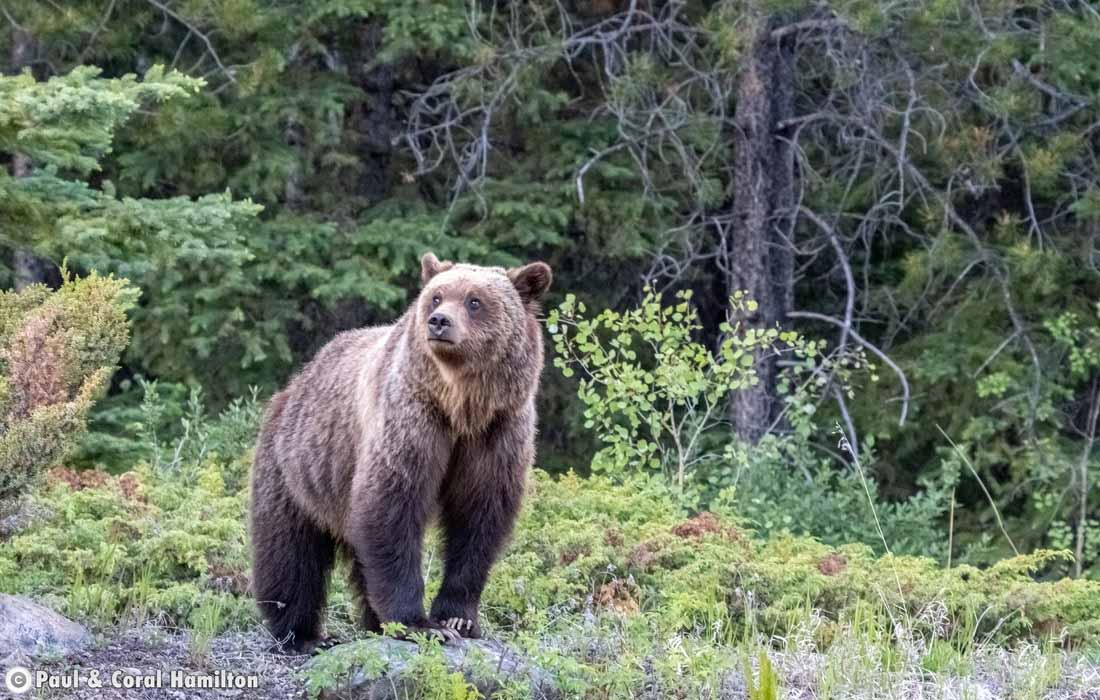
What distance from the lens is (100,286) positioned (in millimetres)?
6305

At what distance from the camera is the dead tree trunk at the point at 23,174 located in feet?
38.0

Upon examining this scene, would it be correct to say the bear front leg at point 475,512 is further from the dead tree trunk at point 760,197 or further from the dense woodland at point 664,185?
the dead tree trunk at point 760,197

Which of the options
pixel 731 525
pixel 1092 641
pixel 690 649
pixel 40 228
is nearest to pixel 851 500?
pixel 731 525

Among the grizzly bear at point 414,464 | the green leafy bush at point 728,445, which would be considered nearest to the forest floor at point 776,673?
the grizzly bear at point 414,464

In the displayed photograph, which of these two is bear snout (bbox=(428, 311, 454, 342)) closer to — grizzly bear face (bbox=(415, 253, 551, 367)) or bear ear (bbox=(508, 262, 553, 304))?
grizzly bear face (bbox=(415, 253, 551, 367))

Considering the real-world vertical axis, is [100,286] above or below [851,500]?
above

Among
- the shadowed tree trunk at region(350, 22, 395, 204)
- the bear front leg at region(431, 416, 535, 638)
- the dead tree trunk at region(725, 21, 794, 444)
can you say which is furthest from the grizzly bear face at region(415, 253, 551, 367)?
the shadowed tree trunk at region(350, 22, 395, 204)

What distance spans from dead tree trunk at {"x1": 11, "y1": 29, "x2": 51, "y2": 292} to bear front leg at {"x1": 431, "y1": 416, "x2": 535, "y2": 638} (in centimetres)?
610

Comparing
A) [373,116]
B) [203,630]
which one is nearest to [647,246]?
[373,116]

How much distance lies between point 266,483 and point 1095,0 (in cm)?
905

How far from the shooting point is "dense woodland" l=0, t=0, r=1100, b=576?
1212 centimetres

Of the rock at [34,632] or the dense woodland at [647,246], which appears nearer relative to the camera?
the rock at [34,632]

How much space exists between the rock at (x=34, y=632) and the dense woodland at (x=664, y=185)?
5.15 metres

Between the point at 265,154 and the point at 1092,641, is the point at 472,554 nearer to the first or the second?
the point at 1092,641
